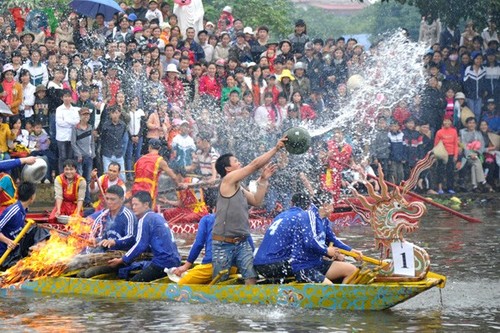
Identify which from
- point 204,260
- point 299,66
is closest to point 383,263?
point 204,260

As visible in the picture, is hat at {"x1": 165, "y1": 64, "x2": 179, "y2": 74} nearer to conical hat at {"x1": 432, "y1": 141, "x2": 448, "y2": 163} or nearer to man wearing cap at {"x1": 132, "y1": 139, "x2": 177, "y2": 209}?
man wearing cap at {"x1": 132, "y1": 139, "x2": 177, "y2": 209}

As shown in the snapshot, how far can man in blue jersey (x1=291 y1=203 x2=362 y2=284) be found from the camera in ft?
41.2

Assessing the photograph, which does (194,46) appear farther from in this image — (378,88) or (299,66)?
(378,88)

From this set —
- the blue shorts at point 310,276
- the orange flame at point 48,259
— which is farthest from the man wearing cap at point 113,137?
the blue shorts at point 310,276

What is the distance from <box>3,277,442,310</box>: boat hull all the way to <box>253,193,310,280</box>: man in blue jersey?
27cm

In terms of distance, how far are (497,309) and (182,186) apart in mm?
7825

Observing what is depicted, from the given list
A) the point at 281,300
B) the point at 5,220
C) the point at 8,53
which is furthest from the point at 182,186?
the point at 281,300

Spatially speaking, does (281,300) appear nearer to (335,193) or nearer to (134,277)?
(134,277)

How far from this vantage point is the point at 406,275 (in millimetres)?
12391

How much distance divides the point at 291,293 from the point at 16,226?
11.7 feet

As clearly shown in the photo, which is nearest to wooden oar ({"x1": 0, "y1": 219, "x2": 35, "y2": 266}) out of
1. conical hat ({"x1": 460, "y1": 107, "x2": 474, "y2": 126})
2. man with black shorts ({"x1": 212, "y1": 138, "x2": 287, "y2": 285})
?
man with black shorts ({"x1": 212, "y1": 138, "x2": 287, "y2": 285})

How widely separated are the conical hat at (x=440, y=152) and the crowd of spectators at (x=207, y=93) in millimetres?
136

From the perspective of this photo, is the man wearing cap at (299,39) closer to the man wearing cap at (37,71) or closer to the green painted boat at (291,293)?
the man wearing cap at (37,71)

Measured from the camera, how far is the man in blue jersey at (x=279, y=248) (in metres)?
12.6
